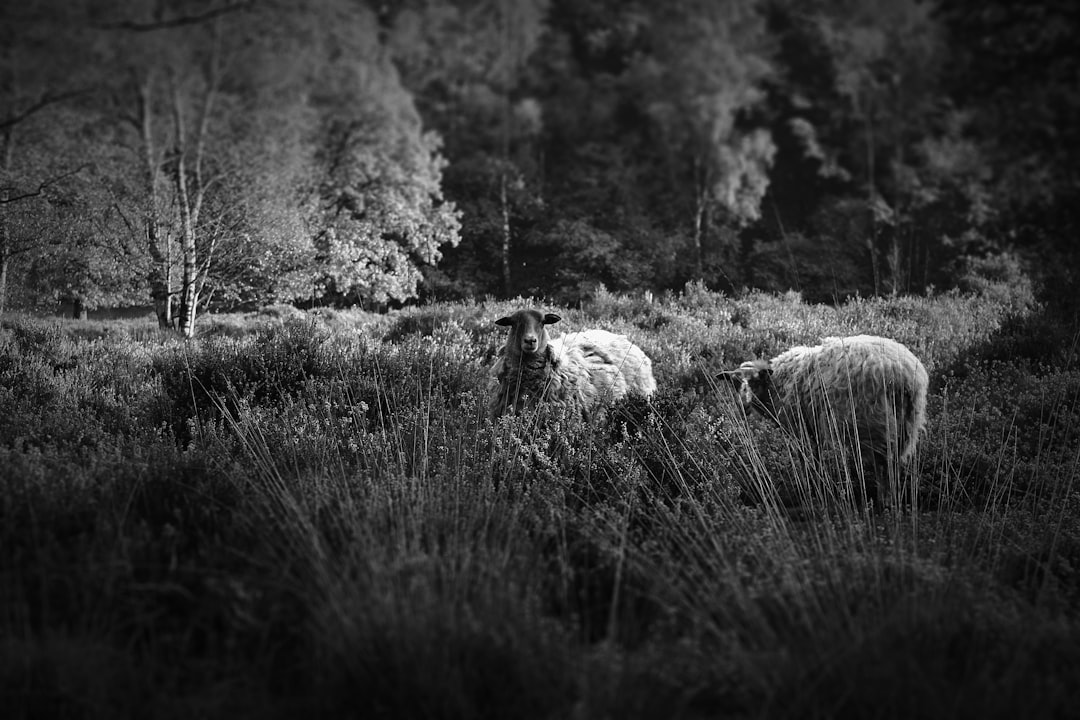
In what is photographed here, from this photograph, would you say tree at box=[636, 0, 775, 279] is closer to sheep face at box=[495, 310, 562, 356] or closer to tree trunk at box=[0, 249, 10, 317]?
sheep face at box=[495, 310, 562, 356]

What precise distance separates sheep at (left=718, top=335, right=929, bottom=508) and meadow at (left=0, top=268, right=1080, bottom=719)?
0.98 ft

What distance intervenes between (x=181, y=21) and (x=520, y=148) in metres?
2.30

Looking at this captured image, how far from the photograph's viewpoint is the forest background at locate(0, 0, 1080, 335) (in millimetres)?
3580

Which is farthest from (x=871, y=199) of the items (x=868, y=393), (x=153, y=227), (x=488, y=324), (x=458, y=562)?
(x=153, y=227)

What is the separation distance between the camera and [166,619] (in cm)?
→ 278

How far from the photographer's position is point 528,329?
19.2 feet

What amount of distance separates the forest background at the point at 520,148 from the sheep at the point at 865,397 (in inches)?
23.9

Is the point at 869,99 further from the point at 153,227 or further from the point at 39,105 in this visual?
the point at 39,105

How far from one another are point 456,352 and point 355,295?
1418 millimetres

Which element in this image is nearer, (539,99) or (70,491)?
(70,491)

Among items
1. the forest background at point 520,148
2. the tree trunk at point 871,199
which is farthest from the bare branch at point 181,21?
the tree trunk at point 871,199

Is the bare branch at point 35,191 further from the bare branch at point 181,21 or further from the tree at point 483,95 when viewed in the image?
the tree at point 483,95

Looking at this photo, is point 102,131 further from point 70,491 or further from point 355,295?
point 355,295

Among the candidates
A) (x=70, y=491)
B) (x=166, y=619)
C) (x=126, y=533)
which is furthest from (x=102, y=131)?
(x=166, y=619)
